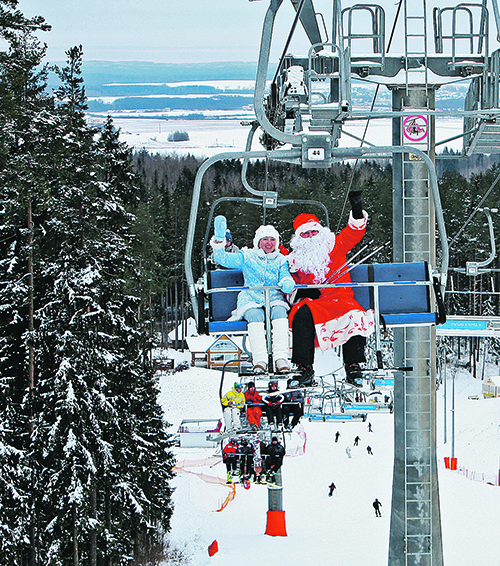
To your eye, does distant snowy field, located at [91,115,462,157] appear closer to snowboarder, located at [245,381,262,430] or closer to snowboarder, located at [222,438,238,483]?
snowboarder, located at [222,438,238,483]

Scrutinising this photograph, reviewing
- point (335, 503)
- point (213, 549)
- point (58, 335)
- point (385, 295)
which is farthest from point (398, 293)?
point (335, 503)

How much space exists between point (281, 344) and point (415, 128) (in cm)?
328

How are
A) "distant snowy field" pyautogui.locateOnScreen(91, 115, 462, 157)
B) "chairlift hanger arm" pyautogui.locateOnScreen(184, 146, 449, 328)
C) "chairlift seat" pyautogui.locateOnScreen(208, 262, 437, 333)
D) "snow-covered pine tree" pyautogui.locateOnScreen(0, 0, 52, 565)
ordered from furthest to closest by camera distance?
"distant snowy field" pyautogui.locateOnScreen(91, 115, 462, 157) → "snow-covered pine tree" pyautogui.locateOnScreen(0, 0, 52, 565) → "chairlift seat" pyautogui.locateOnScreen(208, 262, 437, 333) → "chairlift hanger arm" pyautogui.locateOnScreen(184, 146, 449, 328)

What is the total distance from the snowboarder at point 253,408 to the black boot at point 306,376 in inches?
67.4

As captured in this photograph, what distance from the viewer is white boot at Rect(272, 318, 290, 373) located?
698 centimetres

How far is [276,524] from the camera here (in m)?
17.8

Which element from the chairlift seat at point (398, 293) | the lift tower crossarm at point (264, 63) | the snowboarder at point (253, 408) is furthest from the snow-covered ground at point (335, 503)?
the lift tower crossarm at point (264, 63)

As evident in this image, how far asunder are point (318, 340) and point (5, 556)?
8.67 metres

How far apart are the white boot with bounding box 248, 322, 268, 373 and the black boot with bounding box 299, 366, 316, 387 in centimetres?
32

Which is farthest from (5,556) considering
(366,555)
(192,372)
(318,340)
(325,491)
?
(192,372)

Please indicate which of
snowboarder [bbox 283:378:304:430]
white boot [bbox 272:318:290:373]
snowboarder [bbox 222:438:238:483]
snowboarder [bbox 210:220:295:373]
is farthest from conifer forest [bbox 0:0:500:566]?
white boot [bbox 272:318:290:373]

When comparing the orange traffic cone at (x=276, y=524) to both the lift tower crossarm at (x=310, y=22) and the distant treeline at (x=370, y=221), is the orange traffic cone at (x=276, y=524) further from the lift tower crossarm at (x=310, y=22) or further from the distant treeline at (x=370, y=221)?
the distant treeline at (x=370, y=221)

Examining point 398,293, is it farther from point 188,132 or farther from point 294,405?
point 188,132

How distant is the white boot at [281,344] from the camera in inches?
275
